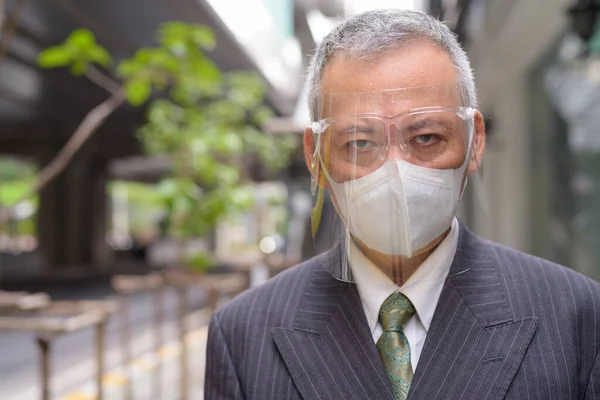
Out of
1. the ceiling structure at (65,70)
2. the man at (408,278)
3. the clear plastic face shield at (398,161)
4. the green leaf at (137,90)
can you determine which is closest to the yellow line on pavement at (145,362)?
the green leaf at (137,90)

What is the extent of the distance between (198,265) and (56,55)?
68.3 inches

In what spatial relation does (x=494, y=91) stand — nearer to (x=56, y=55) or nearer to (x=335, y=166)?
(x=56, y=55)

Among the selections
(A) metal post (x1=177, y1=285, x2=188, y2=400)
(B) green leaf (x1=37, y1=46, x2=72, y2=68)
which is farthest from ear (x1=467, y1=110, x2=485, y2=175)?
(A) metal post (x1=177, y1=285, x2=188, y2=400)

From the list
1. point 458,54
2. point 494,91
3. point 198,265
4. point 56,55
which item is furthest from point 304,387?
point 494,91

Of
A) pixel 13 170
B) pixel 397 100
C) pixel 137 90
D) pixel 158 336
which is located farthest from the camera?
pixel 13 170

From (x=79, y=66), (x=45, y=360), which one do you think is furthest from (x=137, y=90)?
(x=45, y=360)

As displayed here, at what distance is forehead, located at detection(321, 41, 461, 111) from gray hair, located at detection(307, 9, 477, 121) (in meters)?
0.01

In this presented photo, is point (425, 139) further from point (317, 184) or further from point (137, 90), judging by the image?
point (137, 90)

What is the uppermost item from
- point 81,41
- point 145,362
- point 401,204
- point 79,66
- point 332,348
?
point 81,41

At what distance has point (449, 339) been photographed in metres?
1.10

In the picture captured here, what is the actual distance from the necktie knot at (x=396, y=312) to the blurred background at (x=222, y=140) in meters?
0.23

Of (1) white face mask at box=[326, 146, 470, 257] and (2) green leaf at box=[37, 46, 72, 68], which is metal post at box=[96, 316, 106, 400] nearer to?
(2) green leaf at box=[37, 46, 72, 68]

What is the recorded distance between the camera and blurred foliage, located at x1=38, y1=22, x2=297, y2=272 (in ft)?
10.7

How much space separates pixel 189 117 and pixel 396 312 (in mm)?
3794
